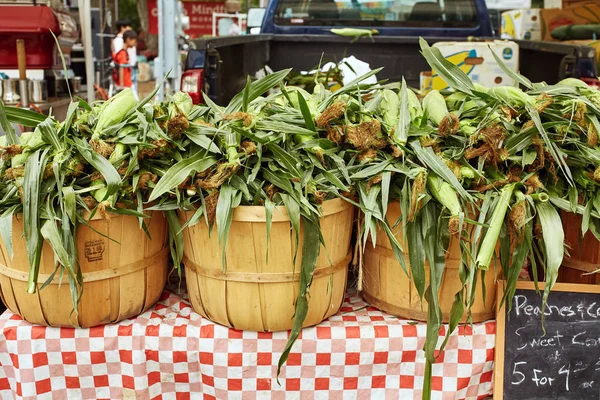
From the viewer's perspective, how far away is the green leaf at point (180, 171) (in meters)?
1.80

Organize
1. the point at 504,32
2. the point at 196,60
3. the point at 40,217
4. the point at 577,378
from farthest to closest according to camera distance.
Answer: the point at 504,32
the point at 196,60
the point at 577,378
the point at 40,217

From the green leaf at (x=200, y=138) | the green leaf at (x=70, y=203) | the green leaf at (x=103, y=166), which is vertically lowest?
the green leaf at (x=70, y=203)

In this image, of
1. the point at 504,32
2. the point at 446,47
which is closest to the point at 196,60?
the point at 446,47

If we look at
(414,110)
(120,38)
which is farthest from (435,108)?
(120,38)

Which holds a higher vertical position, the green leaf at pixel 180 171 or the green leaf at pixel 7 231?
the green leaf at pixel 180 171

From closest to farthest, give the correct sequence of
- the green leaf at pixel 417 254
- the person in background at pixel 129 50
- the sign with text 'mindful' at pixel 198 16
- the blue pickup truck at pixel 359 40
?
the green leaf at pixel 417 254 < the blue pickup truck at pixel 359 40 < the person in background at pixel 129 50 < the sign with text 'mindful' at pixel 198 16

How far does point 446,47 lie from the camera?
355 centimetres

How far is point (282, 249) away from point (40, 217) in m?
0.68

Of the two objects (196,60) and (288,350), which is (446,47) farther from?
(288,350)

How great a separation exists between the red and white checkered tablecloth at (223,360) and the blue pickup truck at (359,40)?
1.82 m

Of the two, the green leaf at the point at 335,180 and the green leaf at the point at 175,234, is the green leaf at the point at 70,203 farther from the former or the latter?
the green leaf at the point at 335,180

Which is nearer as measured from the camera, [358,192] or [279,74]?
[358,192]

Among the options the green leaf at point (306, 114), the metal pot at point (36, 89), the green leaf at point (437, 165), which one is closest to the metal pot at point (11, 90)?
the metal pot at point (36, 89)

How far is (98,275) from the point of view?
1914 mm
